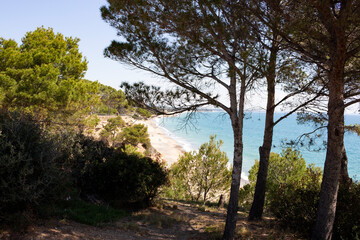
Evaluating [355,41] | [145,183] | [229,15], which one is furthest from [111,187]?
[355,41]

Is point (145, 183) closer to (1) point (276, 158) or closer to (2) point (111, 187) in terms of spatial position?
(2) point (111, 187)

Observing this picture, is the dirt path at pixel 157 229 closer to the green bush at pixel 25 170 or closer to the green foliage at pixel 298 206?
the green foliage at pixel 298 206

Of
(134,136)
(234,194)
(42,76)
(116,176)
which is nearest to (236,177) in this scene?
(234,194)

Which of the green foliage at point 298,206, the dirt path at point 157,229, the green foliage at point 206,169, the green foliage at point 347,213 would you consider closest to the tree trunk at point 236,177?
the dirt path at point 157,229

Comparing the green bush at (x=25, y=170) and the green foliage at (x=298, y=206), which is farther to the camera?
the green foliage at (x=298, y=206)

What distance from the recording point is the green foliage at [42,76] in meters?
12.4

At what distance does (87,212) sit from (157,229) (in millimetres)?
1786

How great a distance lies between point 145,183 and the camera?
729 centimetres

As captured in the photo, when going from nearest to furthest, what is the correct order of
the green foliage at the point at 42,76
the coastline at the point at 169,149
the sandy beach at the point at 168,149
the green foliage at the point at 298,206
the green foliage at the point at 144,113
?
the green foliage at the point at 298,206
the green foliage at the point at 144,113
the green foliage at the point at 42,76
the coastline at the point at 169,149
the sandy beach at the point at 168,149

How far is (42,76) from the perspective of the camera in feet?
41.8

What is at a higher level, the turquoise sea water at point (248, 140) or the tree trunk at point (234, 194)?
the turquoise sea water at point (248, 140)

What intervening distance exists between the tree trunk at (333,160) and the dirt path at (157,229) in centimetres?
76

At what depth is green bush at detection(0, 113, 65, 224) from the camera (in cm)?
396

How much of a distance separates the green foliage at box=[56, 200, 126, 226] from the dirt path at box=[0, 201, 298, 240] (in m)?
0.22
